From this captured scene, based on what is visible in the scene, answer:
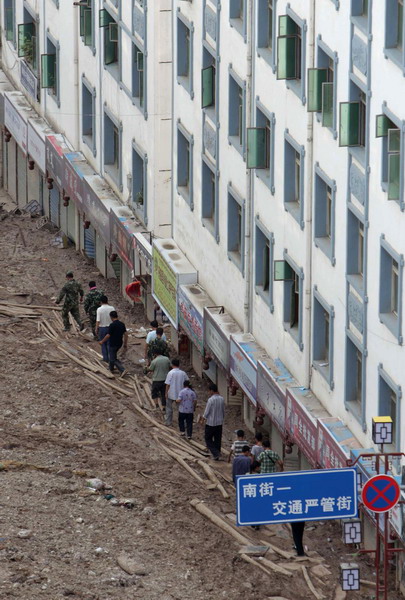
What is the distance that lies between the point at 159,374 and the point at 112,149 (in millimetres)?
13152

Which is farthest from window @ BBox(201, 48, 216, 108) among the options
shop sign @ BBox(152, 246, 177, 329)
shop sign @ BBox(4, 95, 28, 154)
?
shop sign @ BBox(4, 95, 28, 154)

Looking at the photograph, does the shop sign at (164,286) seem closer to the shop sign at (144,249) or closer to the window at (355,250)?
the shop sign at (144,249)

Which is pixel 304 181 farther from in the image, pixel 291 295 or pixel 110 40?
pixel 110 40

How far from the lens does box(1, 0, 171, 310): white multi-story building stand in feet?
170

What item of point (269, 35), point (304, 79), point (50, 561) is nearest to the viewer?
point (50, 561)

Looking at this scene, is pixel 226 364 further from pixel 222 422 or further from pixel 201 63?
pixel 201 63

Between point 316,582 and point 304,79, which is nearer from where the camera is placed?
point 316,582

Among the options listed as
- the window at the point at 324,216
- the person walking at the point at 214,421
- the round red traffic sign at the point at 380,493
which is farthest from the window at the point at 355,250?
the round red traffic sign at the point at 380,493

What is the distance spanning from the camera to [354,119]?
125 feet

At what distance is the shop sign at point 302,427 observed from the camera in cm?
4084

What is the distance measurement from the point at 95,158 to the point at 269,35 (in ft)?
51.8

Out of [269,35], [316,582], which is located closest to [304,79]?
[269,35]

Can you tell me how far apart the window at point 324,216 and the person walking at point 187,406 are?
15.6 feet

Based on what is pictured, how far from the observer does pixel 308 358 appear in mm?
42125
